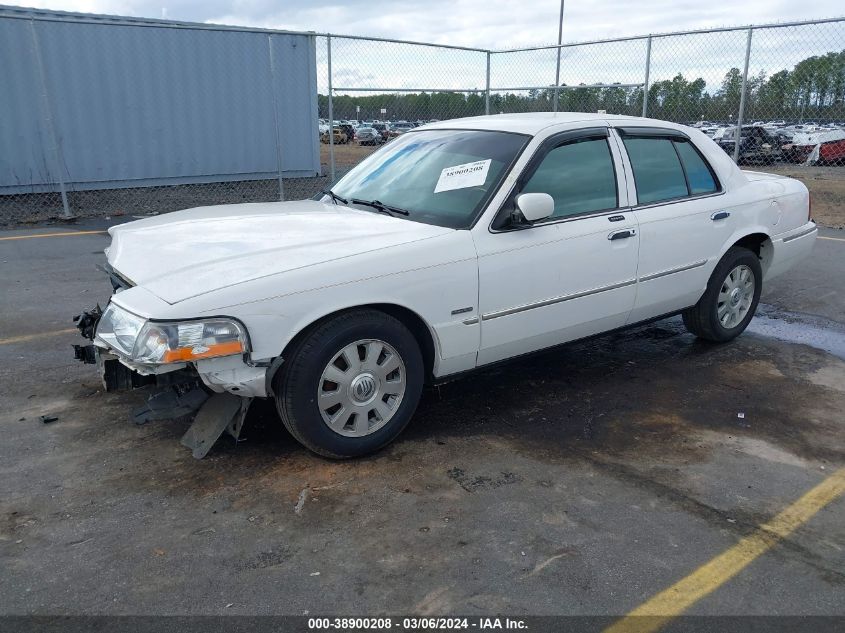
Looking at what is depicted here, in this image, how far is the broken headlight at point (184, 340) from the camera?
3045 millimetres

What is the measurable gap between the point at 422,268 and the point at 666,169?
85.4 inches

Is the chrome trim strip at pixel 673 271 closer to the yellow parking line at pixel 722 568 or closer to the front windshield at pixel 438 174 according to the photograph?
the front windshield at pixel 438 174

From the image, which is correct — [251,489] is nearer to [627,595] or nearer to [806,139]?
[627,595]

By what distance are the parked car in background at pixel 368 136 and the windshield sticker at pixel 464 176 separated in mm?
11002

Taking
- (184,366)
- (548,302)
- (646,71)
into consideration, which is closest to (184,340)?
(184,366)

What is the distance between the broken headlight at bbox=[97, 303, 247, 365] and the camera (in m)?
3.04

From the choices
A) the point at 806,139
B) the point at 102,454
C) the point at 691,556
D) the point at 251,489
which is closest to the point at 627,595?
the point at 691,556

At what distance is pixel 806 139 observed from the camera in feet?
53.6

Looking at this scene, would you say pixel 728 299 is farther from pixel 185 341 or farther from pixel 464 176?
pixel 185 341

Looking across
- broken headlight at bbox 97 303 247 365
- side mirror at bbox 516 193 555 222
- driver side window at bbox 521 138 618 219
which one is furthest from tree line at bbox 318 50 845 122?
broken headlight at bbox 97 303 247 365

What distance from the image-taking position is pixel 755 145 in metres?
15.1

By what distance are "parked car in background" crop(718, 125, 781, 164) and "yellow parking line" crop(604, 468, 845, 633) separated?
36.6ft

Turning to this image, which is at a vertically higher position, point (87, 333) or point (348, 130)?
point (348, 130)

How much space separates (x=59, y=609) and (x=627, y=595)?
2.03 metres
